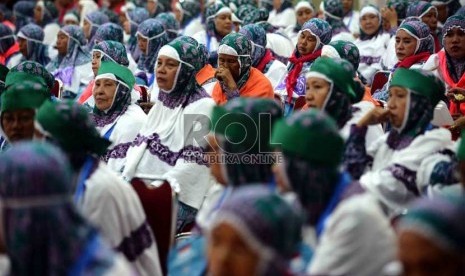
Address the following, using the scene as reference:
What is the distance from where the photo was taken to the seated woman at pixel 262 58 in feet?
28.9

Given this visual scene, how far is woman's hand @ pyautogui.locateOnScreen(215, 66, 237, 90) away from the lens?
726 cm

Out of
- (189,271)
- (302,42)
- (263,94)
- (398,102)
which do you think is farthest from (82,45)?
(189,271)

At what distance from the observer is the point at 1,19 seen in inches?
555

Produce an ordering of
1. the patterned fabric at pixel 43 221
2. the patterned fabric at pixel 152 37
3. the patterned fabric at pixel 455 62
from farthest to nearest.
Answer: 1. the patterned fabric at pixel 152 37
2. the patterned fabric at pixel 455 62
3. the patterned fabric at pixel 43 221

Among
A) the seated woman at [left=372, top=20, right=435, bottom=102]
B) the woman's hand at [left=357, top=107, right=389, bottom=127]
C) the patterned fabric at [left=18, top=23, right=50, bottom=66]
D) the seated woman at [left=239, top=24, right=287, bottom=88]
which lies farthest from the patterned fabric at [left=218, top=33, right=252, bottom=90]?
the patterned fabric at [left=18, top=23, right=50, bottom=66]

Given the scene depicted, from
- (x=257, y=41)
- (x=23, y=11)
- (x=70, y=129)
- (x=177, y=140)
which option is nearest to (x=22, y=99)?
(x=70, y=129)

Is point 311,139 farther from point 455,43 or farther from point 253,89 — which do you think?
point 455,43

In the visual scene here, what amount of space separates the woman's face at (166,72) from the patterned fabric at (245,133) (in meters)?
1.86

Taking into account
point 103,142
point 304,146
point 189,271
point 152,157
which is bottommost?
point 152,157

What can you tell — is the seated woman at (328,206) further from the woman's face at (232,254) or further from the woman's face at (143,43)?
the woman's face at (143,43)

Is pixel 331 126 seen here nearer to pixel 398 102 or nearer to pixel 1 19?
pixel 398 102

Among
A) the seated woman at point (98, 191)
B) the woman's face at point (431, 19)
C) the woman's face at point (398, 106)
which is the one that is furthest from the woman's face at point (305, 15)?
the seated woman at point (98, 191)

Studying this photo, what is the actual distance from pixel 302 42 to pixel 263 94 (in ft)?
4.58

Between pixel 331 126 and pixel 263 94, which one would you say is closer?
pixel 331 126
